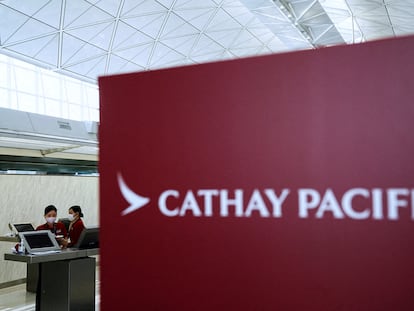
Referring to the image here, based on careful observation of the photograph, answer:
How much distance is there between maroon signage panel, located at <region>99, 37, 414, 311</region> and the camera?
3453 millimetres

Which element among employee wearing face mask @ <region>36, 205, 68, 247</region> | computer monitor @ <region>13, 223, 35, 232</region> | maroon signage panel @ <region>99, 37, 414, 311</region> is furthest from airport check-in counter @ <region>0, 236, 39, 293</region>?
maroon signage panel @ <region>99, 37, 414, 311</region>

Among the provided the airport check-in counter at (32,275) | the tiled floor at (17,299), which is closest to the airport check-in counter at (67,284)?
the tiled floor at (17,299)

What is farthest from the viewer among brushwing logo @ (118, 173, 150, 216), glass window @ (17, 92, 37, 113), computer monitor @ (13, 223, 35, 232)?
glass window @ (17, 92, 37, 113)

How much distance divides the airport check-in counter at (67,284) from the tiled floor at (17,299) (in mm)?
1417

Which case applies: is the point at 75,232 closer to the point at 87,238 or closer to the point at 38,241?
the point at 87,238

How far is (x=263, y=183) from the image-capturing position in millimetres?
3848

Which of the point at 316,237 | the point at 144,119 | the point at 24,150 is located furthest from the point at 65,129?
the point at 316,237

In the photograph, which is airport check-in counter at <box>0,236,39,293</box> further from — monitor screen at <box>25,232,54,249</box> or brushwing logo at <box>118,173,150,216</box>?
brushwing logo at <box>118,173,150,216</box>

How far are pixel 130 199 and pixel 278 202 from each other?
146cm

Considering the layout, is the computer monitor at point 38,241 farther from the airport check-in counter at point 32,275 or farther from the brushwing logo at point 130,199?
the brushwing logo at point 130,199

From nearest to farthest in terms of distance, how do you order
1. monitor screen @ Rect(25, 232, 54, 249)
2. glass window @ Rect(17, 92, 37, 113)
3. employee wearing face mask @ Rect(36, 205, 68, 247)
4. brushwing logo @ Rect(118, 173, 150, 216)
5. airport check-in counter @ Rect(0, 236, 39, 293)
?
brushwing logo @ Rect(118, 173, 150, 216) < monitor screen @ Rect(25, 232, 54, 249) < employee wearing face mask @ Rect(36, 205, 68, 247) < airport check-in counter @ Rect(0, 236, 39, 293) < glass window @ Rect(17, 92, 37, 113)

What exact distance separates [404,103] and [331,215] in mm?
1018

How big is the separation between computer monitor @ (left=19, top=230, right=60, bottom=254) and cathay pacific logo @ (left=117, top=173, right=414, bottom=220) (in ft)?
20.5

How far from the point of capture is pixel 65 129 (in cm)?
1888
